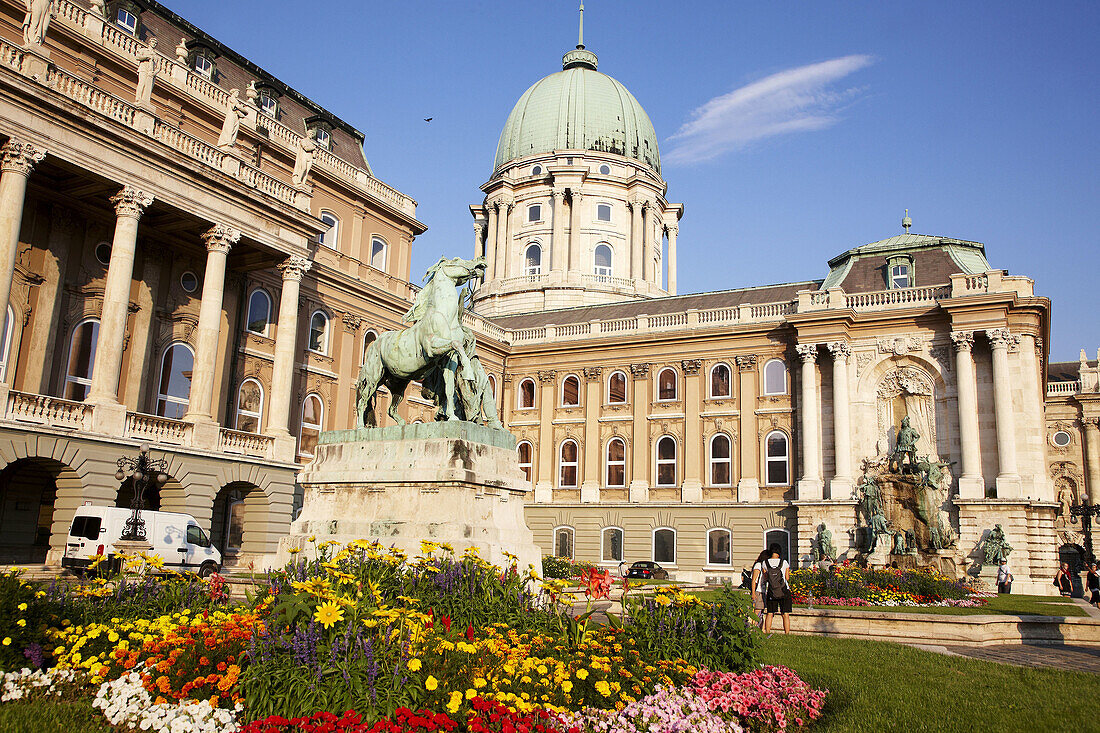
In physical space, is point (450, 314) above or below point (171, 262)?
below

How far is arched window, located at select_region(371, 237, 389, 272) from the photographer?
41.2 m

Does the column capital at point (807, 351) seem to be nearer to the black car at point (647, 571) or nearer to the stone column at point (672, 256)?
the black car at point (647, 571)

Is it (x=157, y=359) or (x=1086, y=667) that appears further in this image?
(x=157, y=359)

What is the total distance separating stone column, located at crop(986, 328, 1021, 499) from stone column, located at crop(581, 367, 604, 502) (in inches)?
780

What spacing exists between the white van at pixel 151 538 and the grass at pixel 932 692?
1633 cm

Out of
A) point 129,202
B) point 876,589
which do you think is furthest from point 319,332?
point 876,589

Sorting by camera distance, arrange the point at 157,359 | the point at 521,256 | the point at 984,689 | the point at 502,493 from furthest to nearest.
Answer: the point at 521,256 < the point at 157,359 < the point at 502,493 < the point at 984,689

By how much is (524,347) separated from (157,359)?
2431cm

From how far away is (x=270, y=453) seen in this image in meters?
29.6

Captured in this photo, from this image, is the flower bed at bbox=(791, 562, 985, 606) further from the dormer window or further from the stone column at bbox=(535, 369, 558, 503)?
the stone column at bbox=(535, 369, 558, 503)

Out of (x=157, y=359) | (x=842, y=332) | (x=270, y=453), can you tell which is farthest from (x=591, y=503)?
(x=157, y=359)

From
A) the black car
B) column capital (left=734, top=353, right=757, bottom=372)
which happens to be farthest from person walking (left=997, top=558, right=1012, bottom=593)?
column capital (left=734, top=353, right=757, bottom=372)

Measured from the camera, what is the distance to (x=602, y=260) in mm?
66625

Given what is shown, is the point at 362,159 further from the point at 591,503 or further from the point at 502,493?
the point at 502,493
